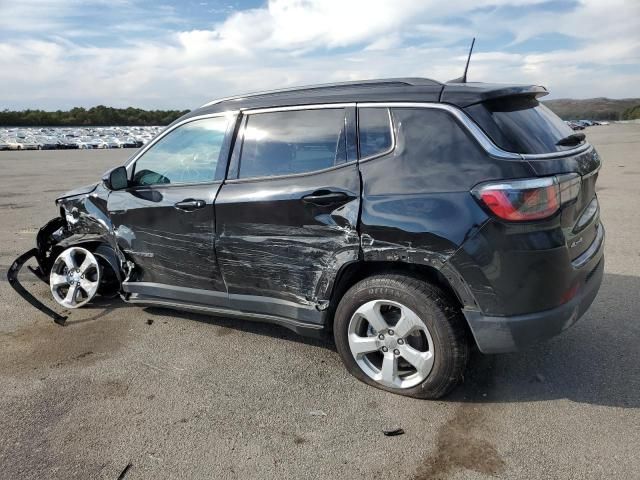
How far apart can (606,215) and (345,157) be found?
6.71 m

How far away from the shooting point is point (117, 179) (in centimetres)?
413

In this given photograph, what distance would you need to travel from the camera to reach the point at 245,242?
357cm

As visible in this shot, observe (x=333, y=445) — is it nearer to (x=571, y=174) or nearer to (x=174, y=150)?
(x=571, y=174)

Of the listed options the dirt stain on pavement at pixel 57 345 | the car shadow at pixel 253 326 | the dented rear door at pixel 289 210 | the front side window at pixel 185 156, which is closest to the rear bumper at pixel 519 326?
the dented rear door at pixel 289 210

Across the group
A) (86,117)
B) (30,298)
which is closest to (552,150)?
(30,298)

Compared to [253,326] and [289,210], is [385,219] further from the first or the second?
[253,326]

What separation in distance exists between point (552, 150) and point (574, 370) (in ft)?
5.05

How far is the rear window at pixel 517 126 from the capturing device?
284cm

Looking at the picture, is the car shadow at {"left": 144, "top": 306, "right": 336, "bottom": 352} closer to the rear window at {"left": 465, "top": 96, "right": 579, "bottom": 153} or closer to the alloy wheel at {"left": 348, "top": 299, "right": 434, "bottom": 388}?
the alloy wheel at {"left": 348, "top": 299, "right": 434, "bottom": 388}

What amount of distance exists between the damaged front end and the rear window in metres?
3.09

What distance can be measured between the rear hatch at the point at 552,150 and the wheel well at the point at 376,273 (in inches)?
28.3

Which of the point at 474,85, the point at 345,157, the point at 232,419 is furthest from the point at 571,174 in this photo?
the point at 232,419

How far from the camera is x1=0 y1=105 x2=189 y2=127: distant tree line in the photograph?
7500 cm

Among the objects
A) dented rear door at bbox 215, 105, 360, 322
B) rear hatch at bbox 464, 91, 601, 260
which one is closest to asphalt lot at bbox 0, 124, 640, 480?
dented rear door at bbox 215, 105, 360, 322
